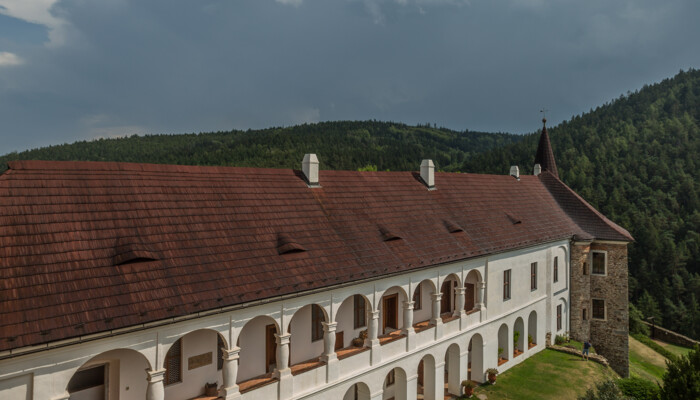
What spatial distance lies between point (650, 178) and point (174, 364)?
100558 millimetres

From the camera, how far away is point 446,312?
2236 cm

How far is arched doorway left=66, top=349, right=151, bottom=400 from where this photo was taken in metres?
11.3

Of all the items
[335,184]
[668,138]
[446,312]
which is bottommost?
[446,312]

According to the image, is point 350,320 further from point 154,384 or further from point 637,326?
point 637,326

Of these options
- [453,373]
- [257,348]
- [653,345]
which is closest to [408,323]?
[453,373]

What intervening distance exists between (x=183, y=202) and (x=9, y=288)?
549cm

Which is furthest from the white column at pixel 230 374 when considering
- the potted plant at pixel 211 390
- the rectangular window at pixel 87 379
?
the rectangular window at pixel 87 379

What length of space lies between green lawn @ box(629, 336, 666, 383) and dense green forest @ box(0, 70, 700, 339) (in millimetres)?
20434

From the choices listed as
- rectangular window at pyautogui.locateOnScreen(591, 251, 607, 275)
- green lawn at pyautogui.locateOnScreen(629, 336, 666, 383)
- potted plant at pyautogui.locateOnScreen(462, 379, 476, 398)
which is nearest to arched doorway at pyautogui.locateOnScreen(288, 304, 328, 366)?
potted plant at pyautogui.locateOnScreen(462, 379, 476, 398)

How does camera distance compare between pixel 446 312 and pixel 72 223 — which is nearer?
pixel 72 223

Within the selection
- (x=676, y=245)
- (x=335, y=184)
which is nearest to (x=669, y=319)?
(x=676, y=245)

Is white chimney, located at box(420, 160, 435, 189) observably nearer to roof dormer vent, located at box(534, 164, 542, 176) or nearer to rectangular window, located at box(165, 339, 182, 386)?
rectangular window, located at box(165, 339, 182, 386)

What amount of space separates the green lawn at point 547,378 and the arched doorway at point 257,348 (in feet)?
40.1

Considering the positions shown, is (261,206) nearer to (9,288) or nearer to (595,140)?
(9,288)
